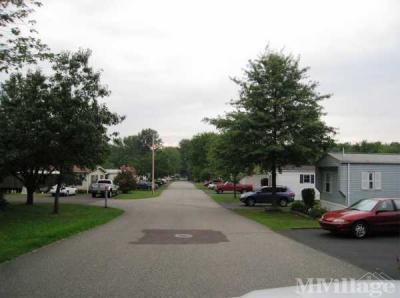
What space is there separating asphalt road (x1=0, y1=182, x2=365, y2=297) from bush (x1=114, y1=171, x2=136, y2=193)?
129ft

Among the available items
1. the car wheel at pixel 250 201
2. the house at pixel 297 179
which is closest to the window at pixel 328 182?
the car wheel at pixel 250 201

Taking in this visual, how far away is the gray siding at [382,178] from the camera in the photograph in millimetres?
24469

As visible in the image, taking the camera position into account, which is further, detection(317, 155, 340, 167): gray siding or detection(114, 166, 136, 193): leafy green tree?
detection(114, 166, 136, 193): leafy green tree

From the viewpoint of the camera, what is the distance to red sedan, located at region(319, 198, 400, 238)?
574 inches

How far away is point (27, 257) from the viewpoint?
10.0 meters

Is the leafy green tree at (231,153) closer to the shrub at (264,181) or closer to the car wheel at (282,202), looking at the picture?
the car wheel at (282,202)

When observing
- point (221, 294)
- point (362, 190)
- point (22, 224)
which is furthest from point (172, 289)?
point (362, 190)

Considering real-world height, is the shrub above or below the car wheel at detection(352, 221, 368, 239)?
above

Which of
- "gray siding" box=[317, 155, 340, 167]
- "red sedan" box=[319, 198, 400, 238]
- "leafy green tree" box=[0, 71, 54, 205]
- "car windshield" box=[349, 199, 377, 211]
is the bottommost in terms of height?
"red sedan" box=[319, 198, 400, 238]

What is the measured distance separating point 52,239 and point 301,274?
809 cm

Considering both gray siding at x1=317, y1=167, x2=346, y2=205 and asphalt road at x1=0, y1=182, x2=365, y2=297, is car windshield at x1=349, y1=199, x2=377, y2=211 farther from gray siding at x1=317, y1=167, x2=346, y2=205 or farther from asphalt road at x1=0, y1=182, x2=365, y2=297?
gray siding at x1=317, y1=167, x2=346, y2=205

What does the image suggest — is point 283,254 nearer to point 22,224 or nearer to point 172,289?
point 172,289

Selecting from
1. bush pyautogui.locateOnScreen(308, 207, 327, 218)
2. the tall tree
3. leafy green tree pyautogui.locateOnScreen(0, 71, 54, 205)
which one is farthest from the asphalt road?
the tall tree

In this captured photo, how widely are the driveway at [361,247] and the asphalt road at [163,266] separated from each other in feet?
1.80
